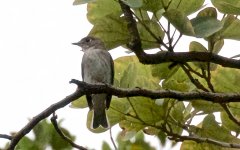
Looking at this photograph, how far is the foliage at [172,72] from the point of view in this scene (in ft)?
8.84

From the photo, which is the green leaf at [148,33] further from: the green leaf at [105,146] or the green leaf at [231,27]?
the green leaf at [105,146]

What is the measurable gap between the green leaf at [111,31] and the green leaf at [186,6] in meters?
0.23

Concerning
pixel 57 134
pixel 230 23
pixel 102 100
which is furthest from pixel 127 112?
pixel 102 100

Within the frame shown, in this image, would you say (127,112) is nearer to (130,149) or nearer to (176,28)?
(176,28)

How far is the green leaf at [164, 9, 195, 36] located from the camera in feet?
8.30

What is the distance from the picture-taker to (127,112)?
3123mm

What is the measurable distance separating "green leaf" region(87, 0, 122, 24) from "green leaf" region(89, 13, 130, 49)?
0.03 metres

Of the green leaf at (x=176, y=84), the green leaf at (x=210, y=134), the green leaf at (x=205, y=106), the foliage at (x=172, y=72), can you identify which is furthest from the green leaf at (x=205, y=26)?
the green leaf at (x=210, y=134)

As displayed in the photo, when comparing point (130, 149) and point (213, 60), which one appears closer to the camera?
point (130, 149)

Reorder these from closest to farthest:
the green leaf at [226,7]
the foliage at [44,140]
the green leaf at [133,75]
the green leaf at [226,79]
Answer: the foliage at [44,140] → the green leaf at [226,7] → the green leaf at [133,75] → the green leaf at [226,79]

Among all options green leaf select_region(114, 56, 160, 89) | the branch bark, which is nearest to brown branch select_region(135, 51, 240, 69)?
the branch bark

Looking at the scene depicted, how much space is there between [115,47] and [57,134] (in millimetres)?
915

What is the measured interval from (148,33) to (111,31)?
17cm

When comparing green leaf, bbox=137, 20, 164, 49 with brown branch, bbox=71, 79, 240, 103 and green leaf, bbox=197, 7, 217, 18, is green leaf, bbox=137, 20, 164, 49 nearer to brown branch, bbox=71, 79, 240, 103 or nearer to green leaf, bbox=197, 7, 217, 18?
green leaf, bbox=197, 7, 217, 18
